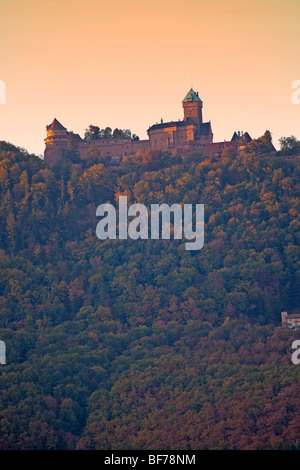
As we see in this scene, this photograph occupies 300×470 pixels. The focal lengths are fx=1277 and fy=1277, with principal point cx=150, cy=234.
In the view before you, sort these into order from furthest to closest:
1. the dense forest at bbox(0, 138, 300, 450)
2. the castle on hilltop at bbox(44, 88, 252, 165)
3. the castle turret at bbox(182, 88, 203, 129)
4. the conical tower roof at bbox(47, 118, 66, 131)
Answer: the conical tower roof at bbox(47, 118, 66, 131) < the castle turret at bbox(182, 88, 203, 129) < the castle on hilltop at bbox(44, 88, 252, 165) < the dense forest at bbox(0, 138, 300, 450)

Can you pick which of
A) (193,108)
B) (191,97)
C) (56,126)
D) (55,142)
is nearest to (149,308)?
(55,142)

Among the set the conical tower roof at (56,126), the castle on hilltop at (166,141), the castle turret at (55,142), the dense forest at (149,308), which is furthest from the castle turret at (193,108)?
the conical tower roof at (56,126)

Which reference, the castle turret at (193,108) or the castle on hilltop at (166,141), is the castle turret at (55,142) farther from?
the castle turret at (193,108)

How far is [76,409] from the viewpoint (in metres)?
77.7

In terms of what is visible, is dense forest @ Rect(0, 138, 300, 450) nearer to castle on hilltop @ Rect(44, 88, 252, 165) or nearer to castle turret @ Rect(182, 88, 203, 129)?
castle on hilltop @ Rect(44, 88, 252, 165)

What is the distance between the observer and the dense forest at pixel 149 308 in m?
74.6

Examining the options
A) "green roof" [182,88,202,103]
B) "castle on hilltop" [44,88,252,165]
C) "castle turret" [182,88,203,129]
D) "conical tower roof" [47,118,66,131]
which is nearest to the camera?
"castle on hilltop" [44,88,252,165]

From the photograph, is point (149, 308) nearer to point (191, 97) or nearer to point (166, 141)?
point (166, 141)

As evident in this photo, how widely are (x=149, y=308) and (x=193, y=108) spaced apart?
20423 millimetres

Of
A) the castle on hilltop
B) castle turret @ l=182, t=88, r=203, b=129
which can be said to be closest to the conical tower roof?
the castle on hilltop

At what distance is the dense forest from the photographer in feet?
245

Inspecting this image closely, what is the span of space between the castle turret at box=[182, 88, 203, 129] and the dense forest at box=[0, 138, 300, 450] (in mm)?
3722
